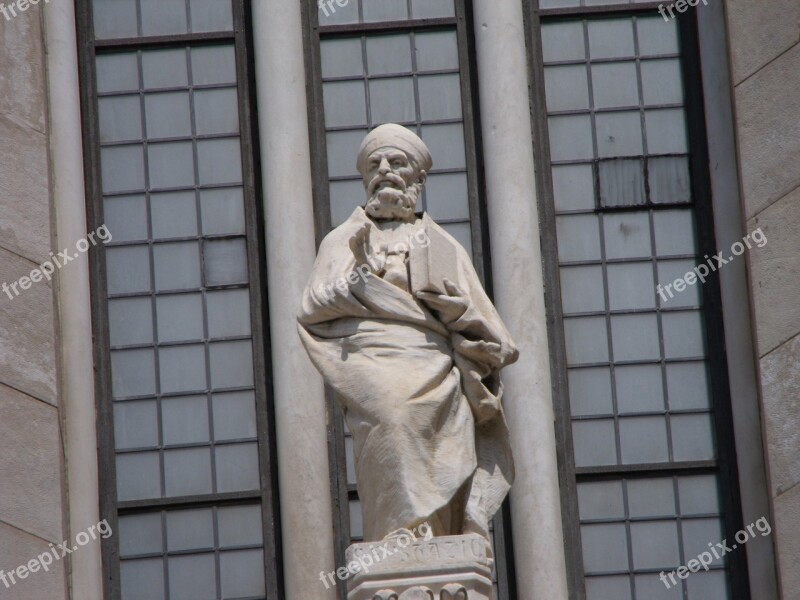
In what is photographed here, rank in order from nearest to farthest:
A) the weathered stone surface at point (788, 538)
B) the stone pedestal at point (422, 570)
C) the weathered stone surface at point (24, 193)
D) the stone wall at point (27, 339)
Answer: the stone pedestal at point (422, 570)
the weathered stone surface at point (788, 538)
the stone wall at point (27, 339)
the weathered stone surface at point (24, 193)

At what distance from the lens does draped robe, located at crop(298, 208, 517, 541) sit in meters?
12.3

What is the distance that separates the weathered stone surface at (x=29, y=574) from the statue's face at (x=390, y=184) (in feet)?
12.3

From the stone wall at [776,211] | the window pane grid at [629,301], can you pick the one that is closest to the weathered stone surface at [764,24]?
the stone wall at [776,211]

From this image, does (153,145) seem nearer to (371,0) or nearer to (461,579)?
(371,0)

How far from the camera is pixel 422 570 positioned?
12.0m

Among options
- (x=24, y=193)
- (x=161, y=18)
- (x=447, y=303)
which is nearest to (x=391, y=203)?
(x=447, y=303)

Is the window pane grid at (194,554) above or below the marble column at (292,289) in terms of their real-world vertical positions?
below

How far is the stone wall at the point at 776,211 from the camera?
1564 centimetres

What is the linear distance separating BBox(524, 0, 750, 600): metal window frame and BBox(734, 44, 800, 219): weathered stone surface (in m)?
0.40

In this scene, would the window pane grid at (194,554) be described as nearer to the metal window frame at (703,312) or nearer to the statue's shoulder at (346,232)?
the metal window frame at (703,312)

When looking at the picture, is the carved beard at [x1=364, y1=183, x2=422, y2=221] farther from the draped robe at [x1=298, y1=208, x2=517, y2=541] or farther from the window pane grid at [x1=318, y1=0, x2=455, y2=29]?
the window pane grid at [x1=318, y1=0, x2=455, y2=29]

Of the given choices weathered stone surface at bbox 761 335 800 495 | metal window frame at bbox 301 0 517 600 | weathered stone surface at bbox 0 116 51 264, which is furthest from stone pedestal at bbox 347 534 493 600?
weathered stone surface at bbox 0 116 51 264

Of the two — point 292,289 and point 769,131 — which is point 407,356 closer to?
point 292,289

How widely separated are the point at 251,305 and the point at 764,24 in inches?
149
